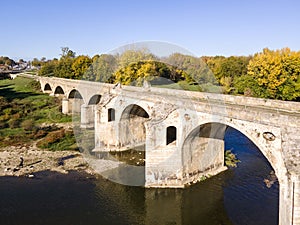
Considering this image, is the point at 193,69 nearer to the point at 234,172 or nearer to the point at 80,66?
the point at 234,172

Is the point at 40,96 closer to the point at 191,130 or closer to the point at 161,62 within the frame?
the point at 161,62

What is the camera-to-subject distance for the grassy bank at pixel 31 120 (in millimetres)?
32500

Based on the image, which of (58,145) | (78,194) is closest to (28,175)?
(78,194)

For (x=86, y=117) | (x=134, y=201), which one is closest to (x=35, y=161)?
(x=134, y=201)

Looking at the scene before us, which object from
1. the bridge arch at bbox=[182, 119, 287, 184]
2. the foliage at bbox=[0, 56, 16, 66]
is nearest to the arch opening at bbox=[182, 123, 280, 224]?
the bridge arch at bbox=[182, 119, 287, 184]

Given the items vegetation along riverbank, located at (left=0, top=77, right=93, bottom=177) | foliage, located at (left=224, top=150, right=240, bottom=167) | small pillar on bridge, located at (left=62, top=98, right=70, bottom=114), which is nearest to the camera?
foliage, located at (left=224, top=150, right=240, bottom=167)

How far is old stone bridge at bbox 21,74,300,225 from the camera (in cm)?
1286

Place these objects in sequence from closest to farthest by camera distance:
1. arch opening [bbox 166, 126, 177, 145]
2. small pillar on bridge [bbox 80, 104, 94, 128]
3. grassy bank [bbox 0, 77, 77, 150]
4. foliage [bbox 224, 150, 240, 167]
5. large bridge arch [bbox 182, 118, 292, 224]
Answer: large bridge arch [bbox 182, 118, 292, 224]
arch opening [bbox 166, 126, 177, 145]
foliage [bbox 224, 150, 240, 167]
grassy bank [bbox 0, 77, 77, 150]
small pillar on bridge [bbox 80, 104, 94, 128]

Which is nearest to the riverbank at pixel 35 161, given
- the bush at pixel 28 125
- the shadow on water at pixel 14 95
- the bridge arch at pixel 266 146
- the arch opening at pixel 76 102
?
the bush at pixel 28 125

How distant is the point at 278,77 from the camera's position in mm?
31750

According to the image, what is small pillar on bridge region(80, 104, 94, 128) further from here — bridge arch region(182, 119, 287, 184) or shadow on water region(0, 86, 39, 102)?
shadow on water region(0, 86, 39, 102)

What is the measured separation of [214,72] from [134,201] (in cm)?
3111

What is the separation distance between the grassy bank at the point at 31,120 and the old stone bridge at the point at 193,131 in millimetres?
4595

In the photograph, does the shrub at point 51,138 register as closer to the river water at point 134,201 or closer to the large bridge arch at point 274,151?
the river water at point 134,201
